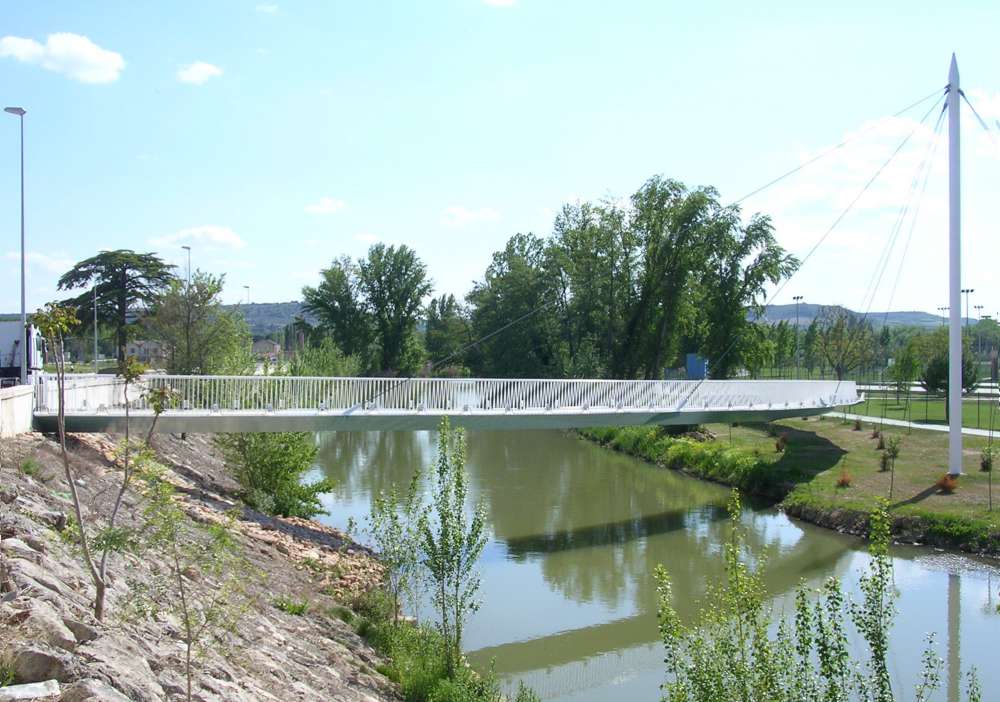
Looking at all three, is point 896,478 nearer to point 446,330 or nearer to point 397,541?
point 397,541

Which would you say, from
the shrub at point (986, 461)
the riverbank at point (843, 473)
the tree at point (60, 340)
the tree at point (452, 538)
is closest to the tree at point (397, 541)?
the tree at point (452, 538)

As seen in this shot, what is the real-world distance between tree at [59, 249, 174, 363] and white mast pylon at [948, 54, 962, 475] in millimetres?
45140

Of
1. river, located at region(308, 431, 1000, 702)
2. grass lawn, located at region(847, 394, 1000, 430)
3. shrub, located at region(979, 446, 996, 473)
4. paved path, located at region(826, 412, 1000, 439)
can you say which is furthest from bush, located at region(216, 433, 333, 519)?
grass lawn, located at region(847, 394, 1000, 430)

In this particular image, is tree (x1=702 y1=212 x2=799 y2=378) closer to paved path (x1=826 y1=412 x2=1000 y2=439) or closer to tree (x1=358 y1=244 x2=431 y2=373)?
paved path (x1=826 y1=412 x2=1000 y2=439)

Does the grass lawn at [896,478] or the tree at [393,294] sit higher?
the tree at [393,294]

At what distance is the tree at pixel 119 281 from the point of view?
5588 centimetres

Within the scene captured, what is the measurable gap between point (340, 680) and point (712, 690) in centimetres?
509

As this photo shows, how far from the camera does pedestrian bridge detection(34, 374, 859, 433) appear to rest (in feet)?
60.4

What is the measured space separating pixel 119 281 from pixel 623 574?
152 feet

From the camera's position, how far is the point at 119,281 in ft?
186

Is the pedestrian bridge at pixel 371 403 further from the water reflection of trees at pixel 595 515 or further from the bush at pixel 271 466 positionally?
the water reflection of trees at pixel 595 515

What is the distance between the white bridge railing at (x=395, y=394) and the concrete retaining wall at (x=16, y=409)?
0.88m

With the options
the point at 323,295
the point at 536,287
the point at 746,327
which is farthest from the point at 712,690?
the point at 323,295

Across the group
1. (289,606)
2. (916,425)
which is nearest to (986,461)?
(916,425)
